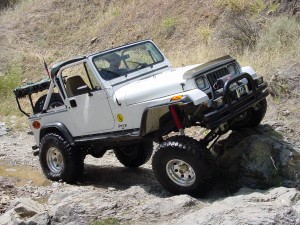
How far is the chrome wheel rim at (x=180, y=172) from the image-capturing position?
20.2 ft

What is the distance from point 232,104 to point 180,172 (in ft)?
3.80

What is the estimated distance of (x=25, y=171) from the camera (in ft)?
31.3

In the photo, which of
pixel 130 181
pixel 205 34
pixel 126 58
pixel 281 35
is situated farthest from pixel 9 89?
pixel 126 58

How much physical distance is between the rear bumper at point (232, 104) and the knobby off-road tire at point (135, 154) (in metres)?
2.57

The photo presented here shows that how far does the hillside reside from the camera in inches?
398

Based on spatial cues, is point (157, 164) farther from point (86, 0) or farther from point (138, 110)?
point (86, 0)

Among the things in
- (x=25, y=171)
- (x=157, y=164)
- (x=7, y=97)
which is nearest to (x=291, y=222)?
(x=157, y=164)

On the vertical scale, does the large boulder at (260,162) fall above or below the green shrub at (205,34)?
below

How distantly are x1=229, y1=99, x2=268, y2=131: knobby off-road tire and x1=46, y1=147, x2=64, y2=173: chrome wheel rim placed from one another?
A: 3.07 metres

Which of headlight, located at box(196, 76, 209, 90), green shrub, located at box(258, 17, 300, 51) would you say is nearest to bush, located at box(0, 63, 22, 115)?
green shrub, located at box(258, 17, 300, 51)

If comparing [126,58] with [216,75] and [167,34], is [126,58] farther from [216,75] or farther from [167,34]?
[167,34]

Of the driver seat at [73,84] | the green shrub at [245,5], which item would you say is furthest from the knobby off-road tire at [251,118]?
the green shrub at [245,5]

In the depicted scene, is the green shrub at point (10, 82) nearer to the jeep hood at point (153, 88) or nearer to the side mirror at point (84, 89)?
the side mirror at point (84, 89)

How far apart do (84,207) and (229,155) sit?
2321 millimetres
